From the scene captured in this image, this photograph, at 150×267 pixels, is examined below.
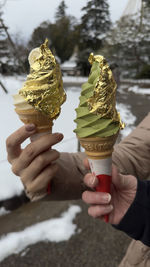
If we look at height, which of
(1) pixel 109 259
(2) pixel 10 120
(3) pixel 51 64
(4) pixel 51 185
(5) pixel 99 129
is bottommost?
A: (1) pixel 109 259

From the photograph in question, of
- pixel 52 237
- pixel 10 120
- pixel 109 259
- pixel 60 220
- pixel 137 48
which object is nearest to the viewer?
pixel 109 259

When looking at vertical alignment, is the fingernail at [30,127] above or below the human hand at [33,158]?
above

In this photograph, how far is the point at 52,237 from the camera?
2600 millimetres

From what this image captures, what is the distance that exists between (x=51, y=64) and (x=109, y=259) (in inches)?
86.9

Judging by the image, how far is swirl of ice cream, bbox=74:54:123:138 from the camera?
2.85ft

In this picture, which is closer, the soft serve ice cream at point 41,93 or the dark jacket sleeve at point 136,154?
the soft serve ice cream at point 41,93

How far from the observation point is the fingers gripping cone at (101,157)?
92cm

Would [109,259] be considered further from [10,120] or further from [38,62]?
[10,120]

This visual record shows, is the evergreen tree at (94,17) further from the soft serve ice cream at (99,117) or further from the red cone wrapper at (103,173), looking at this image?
the red cone wrapper at (103,173)

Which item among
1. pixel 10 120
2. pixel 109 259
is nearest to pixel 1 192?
pixel 109 259

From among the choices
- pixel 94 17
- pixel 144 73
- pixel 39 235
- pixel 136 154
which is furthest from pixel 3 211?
pixel 144 73

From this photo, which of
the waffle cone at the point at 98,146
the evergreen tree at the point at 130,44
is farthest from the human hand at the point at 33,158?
the evergreen tree at the point at 130,44

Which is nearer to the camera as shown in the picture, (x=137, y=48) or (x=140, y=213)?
(x=140, y=213)

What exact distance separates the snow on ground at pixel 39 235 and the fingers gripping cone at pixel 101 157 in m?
1.93
